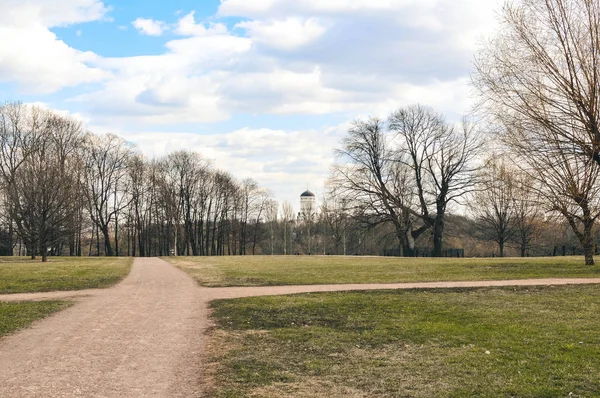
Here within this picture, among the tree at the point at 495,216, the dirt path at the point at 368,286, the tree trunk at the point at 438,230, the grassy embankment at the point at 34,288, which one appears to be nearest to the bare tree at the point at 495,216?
the tree at the point at 495,216

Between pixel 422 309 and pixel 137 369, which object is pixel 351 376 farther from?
pixel 422 309

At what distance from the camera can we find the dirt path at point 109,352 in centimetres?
725

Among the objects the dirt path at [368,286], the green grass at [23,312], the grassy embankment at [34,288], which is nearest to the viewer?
the green grass at [23,312]

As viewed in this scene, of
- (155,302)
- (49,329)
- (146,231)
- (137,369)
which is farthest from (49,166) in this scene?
(137,369)

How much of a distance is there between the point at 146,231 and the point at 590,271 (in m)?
58.5

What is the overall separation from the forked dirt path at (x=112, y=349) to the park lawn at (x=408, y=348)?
0.56 meters

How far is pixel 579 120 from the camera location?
2219 cm

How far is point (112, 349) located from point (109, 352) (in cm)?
25

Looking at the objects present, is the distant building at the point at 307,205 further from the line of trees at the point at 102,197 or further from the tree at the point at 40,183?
the tree at the point at 40,183

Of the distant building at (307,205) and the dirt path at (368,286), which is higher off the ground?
the distant building at (307,205)

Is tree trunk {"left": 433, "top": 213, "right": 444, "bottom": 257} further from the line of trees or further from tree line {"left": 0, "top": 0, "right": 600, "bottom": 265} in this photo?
the line of trees

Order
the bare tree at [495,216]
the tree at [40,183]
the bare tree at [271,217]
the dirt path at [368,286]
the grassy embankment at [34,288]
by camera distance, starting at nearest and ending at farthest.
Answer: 1. the grassy embankment at [34,288]
2. the dirt path at [368,286]
3. the tree at [40,183]
4. the bare tree at [495,216]
5. the bare tree at [271,217]

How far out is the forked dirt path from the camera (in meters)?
7.30

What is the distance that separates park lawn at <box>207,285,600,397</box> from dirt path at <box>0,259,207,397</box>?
1.95 ft
